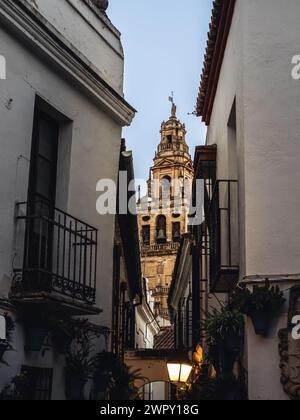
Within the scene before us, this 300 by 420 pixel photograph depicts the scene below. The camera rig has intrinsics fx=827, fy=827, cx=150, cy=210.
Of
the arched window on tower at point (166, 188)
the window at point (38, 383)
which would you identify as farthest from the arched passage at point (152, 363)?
the arched window on tower at point (166, 188)

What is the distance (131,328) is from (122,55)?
10.2 metres

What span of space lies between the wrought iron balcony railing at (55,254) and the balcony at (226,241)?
1.56 meters

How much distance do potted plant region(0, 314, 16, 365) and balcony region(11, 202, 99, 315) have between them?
0.82ft

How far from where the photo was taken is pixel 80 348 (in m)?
10.8

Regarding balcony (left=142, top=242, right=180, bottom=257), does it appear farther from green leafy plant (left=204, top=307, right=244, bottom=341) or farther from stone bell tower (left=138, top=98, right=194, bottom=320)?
green leafy plant (left=204, top=307, right=244, bottom=341)

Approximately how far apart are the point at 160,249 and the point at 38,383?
218ft

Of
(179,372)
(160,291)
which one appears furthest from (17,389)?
(160,291)

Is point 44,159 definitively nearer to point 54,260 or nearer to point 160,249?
point 54,260

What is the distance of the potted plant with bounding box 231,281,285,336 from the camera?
8484 millimetres

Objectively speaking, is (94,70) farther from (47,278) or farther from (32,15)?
(47,278)

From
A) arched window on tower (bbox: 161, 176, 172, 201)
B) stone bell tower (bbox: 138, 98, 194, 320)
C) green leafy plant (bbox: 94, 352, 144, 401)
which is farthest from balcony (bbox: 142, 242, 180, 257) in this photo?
green leafy plant (bbox: 94, 352, 144, 401)

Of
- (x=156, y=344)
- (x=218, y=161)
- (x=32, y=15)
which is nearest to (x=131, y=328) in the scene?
(x=218, y=161)

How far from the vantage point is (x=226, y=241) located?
10.2 meters
